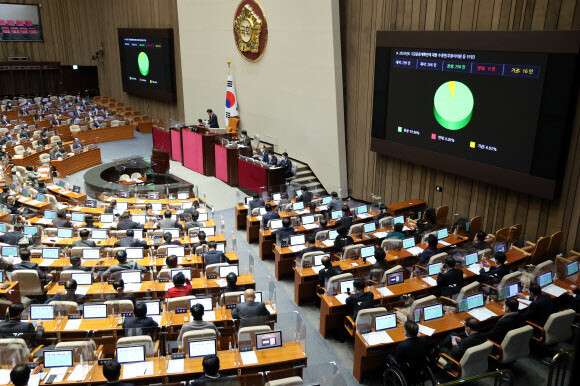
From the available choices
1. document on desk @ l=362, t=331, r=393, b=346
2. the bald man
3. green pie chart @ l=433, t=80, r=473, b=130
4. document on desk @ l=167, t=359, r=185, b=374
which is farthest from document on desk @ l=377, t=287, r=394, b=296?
green pie chart @ l=433, t=80, r=473, b=130

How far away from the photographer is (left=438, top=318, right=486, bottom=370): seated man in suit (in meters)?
6.42

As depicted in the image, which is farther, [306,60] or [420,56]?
[306,60]

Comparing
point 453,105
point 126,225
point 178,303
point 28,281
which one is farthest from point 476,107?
point 28,281

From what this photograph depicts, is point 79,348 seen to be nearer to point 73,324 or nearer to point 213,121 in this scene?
point 73,324

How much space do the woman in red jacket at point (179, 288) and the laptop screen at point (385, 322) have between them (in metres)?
3.01

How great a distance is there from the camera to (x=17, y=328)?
6773 millimetres

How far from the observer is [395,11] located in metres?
13.5

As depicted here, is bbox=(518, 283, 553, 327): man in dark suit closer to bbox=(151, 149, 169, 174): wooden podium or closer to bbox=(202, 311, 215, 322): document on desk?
bbox=(202, 311, 215, 322): document on desk

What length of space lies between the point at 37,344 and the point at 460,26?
11.1 metres

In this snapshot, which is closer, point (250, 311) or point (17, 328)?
point (17, 328)

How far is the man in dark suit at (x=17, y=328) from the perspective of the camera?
6711 millimetres

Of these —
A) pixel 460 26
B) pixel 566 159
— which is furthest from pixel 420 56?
pixel 566 159

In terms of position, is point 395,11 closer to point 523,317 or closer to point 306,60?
point 306,60

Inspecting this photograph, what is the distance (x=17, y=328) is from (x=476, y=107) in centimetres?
1032
